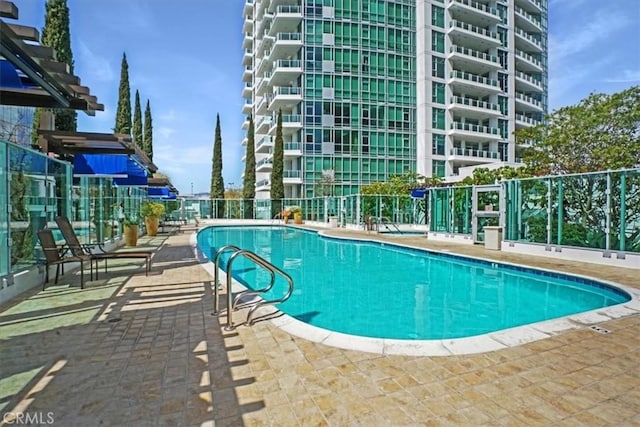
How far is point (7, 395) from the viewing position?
102 inches

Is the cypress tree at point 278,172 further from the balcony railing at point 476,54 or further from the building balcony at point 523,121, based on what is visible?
the building balcony at point 523,121

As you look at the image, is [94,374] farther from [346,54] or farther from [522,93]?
[522,93]

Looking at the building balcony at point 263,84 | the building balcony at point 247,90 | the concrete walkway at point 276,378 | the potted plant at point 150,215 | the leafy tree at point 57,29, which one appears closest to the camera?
the concrete walkway at point 276,378

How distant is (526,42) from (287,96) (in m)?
28.3

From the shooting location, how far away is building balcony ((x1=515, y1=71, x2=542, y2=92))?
40.9 metres

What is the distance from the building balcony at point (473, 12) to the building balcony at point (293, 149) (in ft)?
66.3

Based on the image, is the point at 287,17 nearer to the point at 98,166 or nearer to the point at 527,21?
the point at 527,21

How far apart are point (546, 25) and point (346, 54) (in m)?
31.6

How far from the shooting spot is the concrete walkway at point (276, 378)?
7.73 feet

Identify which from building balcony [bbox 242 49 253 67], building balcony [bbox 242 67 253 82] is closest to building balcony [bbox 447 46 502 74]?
building balcony [bbox 242 67 253 82]

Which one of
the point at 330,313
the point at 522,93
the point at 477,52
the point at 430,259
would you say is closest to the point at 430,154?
the point at 477,52

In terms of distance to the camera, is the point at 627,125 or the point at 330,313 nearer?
the point at 330,313

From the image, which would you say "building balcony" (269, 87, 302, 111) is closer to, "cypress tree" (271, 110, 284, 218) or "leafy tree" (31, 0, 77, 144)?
"cypress tree" (271, 110, 284, 218)

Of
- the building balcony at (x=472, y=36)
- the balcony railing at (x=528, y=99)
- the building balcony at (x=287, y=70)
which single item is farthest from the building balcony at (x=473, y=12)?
the building balcony at (x=287, y=70)
